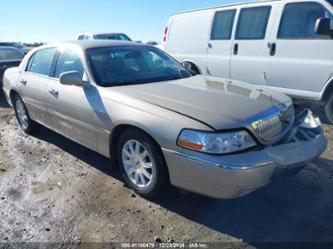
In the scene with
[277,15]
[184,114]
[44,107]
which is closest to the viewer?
[184,114]

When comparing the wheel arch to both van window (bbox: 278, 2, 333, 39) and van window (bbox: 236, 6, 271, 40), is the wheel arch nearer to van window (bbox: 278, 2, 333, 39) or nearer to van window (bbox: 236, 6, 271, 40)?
van window (bbox: 278, 2, 333, 39)

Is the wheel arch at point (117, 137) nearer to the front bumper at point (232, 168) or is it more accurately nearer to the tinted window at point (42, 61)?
the front bumper at point (232, 168)

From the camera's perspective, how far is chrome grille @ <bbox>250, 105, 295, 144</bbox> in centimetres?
269

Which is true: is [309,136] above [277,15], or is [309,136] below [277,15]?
below

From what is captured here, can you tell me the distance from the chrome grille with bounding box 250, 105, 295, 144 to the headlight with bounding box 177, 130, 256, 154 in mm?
135

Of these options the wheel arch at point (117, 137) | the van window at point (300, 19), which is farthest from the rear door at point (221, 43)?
the wheel arch at point (117, 137)

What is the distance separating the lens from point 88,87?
348cm

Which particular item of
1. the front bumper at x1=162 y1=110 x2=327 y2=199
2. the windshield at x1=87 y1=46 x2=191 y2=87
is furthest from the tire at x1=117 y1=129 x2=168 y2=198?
the windshield at x1=87 y1=46 x2=191 y2=87

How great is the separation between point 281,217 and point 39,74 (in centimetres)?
365

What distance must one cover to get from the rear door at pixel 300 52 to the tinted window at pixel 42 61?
3761mm

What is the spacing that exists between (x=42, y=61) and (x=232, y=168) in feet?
11.1

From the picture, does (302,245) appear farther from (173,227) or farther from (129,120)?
(129,120)

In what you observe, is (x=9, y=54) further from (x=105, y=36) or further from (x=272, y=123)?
(x=272, y=123)

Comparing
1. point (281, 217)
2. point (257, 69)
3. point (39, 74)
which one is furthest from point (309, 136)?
point (39, 74)
